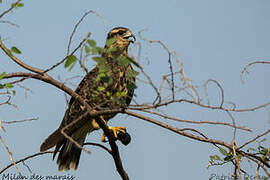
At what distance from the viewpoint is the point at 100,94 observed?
338cm

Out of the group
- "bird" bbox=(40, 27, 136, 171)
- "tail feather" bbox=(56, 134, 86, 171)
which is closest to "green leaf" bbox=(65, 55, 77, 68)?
"bird" bbox=(40, 27, 136, 171)

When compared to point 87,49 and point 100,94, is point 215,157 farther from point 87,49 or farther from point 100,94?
point 87,49

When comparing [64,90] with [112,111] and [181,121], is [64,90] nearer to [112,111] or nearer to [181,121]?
[112,111]

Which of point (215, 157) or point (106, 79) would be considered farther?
point (215, 157)

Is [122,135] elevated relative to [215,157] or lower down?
elevated

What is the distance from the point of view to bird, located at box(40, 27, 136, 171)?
A: 2.72m

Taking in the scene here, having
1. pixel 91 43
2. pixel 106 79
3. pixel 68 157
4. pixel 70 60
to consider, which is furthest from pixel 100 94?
pixel 68 157

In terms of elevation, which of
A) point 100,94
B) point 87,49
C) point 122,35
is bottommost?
point 87,49

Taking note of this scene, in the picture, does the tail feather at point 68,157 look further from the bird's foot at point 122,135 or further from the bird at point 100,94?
the bird's foot at point 122,135

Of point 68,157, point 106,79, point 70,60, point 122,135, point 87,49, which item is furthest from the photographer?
point 68,157

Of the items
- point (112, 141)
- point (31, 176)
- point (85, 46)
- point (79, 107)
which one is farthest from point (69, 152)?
point (85, 46)

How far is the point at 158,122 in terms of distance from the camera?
117 inches

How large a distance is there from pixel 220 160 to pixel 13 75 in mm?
1934

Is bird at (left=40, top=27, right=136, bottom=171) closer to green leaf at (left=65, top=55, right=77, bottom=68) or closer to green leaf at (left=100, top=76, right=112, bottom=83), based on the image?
green leaf at (left=100, top=76, right=112, bottom=83)
